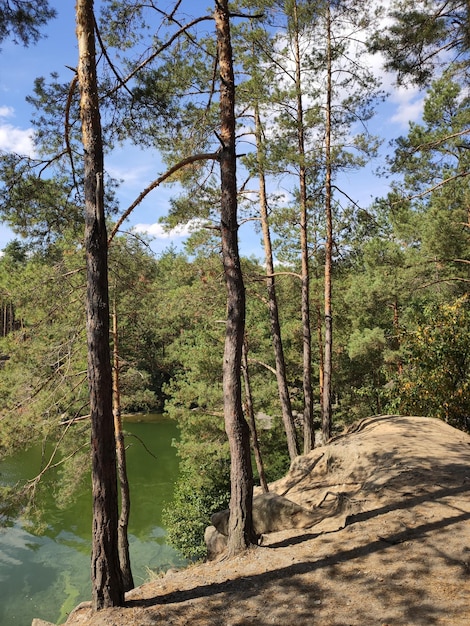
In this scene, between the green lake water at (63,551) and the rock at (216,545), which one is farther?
the green lake water at (63,551)

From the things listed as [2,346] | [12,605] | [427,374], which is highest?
[2,346]

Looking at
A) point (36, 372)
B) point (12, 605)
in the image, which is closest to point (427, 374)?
point (36, 372)

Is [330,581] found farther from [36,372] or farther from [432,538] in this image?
[36,372]

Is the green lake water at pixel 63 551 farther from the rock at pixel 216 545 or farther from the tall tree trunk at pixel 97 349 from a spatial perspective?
A: the tall tree trunk at pixel 97 349

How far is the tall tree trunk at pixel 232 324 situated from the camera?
448 cm

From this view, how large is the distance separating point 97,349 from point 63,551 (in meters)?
11.0

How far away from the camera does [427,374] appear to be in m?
9.41

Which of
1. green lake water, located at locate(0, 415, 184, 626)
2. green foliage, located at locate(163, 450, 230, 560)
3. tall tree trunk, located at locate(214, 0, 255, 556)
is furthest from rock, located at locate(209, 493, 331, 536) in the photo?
green foliage, located at locate(163, 450, 230, 560)

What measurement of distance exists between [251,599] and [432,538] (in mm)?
1774

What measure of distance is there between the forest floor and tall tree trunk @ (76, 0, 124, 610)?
1.03ft

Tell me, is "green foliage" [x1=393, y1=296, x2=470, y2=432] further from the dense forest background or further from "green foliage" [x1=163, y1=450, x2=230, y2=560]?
"green foliage" [x1=163, y1=450, x2=230, y2=560]

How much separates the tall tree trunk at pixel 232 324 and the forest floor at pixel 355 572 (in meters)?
0.37

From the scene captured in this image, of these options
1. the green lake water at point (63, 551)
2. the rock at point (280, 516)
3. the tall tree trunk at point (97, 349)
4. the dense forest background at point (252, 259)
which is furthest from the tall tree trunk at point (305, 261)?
the tall tree trunk at point (97, 349)

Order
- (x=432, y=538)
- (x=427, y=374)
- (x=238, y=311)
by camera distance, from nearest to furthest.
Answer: (x=432, y=538)
(x=238, y=311)
(x=427, y=374)
